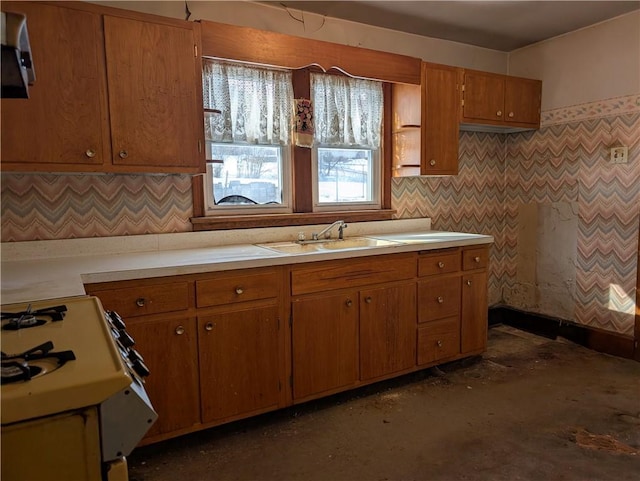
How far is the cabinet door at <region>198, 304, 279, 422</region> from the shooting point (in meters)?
2.14

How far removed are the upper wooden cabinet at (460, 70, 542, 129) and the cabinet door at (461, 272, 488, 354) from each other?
3.79 ft

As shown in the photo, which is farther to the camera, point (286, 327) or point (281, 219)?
point (281, 219)

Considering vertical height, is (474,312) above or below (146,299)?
below

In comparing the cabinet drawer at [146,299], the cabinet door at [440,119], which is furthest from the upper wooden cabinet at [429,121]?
the cabinet drawer at [146,299]

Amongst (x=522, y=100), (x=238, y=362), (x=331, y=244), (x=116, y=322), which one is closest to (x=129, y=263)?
(x=238, y=362)

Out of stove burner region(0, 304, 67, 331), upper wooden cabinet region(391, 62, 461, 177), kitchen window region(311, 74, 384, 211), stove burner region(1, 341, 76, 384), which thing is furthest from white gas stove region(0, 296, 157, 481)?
upper wooden cabinet region(391, 62, 461, 177)

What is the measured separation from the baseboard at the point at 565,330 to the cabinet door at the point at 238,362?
7.90ft

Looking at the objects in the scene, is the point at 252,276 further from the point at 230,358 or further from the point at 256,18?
the point at 256,18

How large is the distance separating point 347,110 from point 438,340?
5.39ft

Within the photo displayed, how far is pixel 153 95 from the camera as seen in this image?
2.18 metres

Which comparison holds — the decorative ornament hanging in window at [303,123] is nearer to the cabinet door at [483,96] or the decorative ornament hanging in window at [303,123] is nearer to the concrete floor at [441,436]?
the cabinet door at [483,96]

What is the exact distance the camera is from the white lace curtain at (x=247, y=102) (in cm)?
266

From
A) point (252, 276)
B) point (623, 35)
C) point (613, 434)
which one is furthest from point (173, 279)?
point (623, 35)

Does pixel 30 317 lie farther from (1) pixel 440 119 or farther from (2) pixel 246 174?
(1) pixel 440 119
